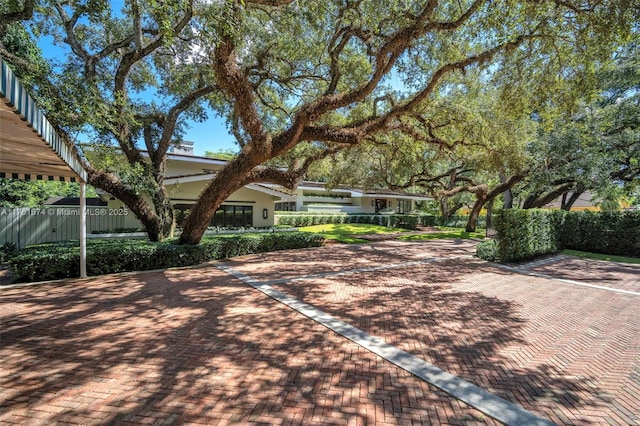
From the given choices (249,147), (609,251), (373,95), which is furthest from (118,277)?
(609,251)

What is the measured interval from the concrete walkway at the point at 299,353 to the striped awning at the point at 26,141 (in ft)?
10.7

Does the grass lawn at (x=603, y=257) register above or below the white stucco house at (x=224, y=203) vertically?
below

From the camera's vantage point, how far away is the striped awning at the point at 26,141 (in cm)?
338

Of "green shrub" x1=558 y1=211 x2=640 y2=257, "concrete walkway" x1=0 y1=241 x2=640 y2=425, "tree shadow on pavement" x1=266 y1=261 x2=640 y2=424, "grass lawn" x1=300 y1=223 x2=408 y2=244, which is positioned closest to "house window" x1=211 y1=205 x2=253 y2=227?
"grass lawn" x1=300 y1=223 x2=408 y2=244

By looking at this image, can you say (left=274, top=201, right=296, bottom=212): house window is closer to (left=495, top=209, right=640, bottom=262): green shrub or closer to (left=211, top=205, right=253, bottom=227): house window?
(left=211, top=205, right=253, bottom=227): house window

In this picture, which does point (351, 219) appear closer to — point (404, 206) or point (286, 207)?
point (286, 207)

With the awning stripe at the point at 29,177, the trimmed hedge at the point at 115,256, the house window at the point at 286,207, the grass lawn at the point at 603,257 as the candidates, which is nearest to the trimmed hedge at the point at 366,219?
the house window at the point at 286,207

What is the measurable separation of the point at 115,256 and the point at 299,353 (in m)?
8.30

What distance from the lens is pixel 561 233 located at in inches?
649

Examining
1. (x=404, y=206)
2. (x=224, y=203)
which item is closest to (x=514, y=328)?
(x=224, y=203)

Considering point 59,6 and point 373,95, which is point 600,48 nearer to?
point 373,95

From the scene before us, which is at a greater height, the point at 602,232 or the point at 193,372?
the point at 602,232

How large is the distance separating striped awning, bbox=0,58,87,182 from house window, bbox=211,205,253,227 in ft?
34.9

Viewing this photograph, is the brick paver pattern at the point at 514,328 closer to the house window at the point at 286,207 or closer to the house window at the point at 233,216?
the house window at the point at 233,216
